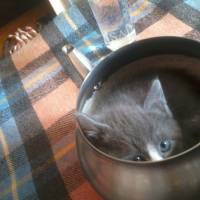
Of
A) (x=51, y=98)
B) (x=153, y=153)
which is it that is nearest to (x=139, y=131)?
(x=153, y=153)

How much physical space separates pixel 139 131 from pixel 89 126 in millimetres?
52

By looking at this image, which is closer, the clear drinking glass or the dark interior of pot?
the dark interior of pot

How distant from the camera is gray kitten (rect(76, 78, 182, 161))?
33cm

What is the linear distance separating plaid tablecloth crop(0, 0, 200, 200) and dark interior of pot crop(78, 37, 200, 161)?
0.44 ft

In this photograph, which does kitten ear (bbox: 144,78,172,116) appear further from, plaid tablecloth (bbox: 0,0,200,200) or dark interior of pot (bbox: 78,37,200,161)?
plaid tablecloth (bbox: 0,0,200,200)

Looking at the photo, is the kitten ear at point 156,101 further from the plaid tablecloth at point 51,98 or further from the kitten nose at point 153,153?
the plaid tablecloth at point 51,98

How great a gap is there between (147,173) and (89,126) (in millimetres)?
74

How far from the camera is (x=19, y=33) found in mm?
936

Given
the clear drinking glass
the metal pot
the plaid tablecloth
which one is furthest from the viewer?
the clear drinking glass

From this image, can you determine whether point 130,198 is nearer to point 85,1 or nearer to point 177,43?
point 177,43

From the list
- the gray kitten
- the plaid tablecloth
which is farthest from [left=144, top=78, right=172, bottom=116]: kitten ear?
the plaid tablecloth

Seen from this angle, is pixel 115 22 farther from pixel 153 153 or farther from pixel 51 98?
pixel 153 153

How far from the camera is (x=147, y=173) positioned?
300 millimetres

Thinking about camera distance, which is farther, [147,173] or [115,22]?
[115,22]
